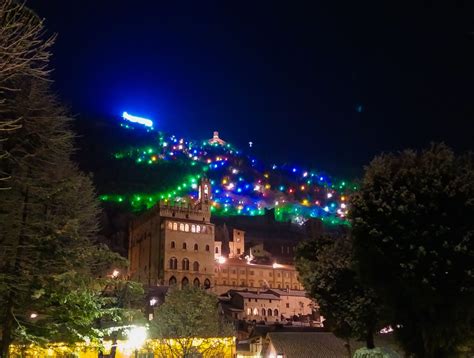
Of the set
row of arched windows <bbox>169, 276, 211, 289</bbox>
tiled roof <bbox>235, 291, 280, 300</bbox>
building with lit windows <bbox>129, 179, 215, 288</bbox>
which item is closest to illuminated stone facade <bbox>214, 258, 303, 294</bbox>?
row of arched windows <bbox>169, 276, 211, 289</bbox>

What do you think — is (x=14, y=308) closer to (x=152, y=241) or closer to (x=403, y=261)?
(x=403, y=261)

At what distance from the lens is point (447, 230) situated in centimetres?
1750

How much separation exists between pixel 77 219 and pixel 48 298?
7.74 feet

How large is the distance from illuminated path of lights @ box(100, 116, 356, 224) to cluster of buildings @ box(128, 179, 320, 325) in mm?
21699

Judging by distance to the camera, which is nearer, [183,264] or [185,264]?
[183,264]

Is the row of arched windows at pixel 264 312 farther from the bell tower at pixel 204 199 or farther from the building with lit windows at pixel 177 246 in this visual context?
the bell tower at pixel 204 199

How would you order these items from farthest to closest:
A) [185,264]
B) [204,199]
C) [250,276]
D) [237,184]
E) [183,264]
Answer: [237,184], [204,199], [250,276], [185,264], [183,264]

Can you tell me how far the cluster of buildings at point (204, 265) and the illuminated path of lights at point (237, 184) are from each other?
21.7 meters

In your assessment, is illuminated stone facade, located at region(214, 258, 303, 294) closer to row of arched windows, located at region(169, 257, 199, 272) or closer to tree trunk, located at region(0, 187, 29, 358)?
row of arched windows, located at region(169, 257, 199, 272)

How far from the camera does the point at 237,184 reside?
147250mm

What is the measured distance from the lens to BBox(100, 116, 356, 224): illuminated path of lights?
5037 inches

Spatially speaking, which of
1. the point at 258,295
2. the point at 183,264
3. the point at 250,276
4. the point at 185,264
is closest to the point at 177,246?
the point at 183,264

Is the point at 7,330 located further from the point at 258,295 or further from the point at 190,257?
the point at 190,257

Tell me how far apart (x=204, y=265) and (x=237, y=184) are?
195 ft
